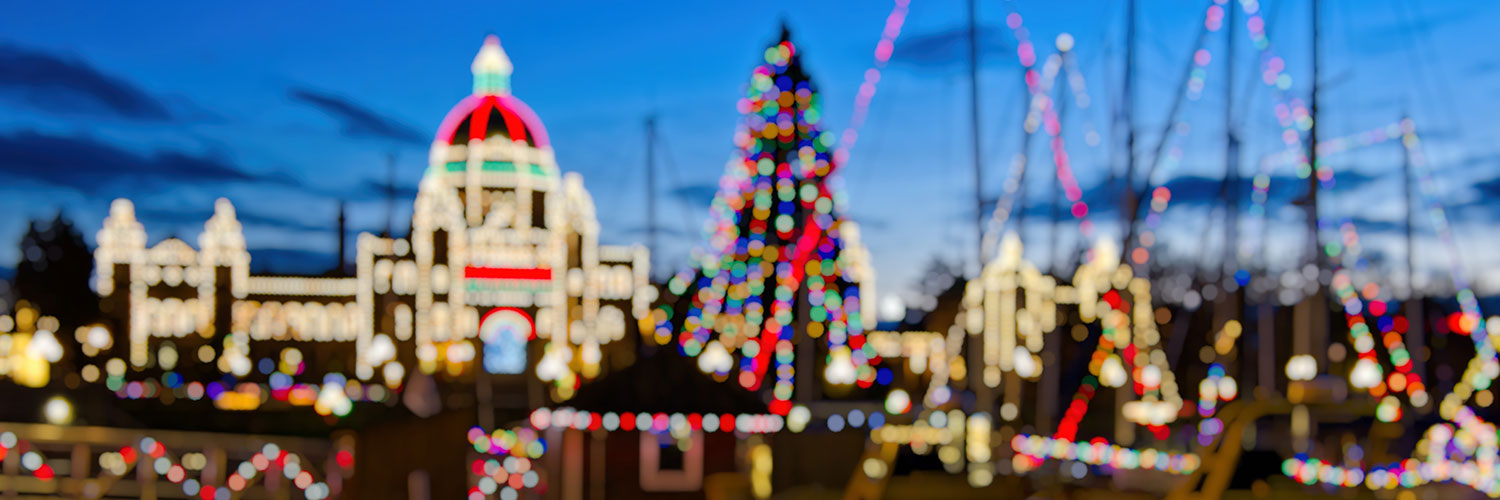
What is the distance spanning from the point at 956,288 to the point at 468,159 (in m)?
22.7

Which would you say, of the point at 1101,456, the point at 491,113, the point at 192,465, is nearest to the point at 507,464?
the point at 192,465

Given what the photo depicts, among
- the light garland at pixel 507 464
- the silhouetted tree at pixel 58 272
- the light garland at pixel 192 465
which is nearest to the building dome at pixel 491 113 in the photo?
the silhouetted tree at pixel 58 272

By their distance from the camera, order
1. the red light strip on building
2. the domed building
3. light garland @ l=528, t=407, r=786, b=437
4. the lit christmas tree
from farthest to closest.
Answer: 1. the red light strip on building
2. the domed building
3. the lit christmas tree
4. light garland @ l=528, t=407, r=786, b=437

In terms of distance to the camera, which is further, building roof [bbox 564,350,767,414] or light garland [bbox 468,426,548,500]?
light garland [bbox 468,426,548,500]

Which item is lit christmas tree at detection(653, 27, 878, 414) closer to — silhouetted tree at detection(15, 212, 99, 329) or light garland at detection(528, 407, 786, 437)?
light garland at detection(528, 407, 786, 437)

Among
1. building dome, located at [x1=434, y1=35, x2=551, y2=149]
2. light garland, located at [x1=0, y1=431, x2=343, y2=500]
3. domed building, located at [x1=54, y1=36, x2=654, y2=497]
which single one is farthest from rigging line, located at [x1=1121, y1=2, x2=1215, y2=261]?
building dome, located at [x1=434, y1=35, x2=551, y2=149]

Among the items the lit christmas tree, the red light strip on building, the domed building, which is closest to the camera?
the lit christmas tree

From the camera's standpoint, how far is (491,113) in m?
60.3

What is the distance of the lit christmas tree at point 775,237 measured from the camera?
74.2ft

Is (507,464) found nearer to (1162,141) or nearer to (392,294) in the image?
(1162,141)

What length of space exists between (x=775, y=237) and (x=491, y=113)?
129 feet

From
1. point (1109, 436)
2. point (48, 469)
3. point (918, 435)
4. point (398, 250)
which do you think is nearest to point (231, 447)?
point (48, 469)

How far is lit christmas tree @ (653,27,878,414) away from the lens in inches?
890

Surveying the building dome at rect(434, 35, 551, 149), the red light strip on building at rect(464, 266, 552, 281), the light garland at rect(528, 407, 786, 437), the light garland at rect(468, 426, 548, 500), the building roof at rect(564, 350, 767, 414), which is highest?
the building dome at rect(434, 35, 551, 149)
